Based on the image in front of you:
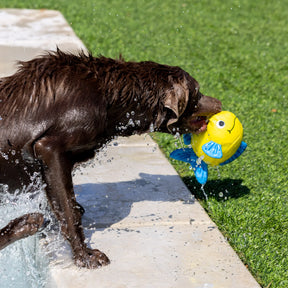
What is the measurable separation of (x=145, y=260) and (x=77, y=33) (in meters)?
6.29

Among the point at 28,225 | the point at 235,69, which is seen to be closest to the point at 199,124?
the point at 28,225

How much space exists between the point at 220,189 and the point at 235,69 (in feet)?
12.1

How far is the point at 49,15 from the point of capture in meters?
11.0

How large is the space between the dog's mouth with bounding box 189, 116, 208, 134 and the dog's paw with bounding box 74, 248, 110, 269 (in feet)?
4.22

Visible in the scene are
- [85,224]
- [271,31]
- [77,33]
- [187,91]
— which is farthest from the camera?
[271,31]

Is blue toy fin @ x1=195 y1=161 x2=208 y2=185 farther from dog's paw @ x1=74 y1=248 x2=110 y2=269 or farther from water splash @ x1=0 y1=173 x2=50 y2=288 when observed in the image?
water splash @ x1=0 y1=173 x2=50 y2=288

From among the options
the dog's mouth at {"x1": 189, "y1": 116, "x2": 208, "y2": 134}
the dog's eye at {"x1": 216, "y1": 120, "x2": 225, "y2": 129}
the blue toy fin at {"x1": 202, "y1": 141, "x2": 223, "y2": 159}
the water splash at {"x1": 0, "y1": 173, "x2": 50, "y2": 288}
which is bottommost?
the water splash at {"x1": 0, "y1": 173, "x2": 50, "y2": 288}

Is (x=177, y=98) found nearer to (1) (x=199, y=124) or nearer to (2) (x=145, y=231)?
(1) (x=199, y=124)

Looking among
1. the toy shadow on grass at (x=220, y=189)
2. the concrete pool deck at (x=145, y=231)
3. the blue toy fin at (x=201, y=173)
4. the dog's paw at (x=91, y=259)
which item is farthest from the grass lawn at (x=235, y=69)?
the dog's paw at (x=91, y=259)

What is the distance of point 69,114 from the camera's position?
4230 mm

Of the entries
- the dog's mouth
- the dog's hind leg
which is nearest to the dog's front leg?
the dog's hind leg

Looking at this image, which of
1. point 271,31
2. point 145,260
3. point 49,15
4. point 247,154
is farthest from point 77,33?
point 145,260

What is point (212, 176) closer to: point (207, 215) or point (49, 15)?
point (207, 215)

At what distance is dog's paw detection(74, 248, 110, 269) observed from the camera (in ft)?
14.2
